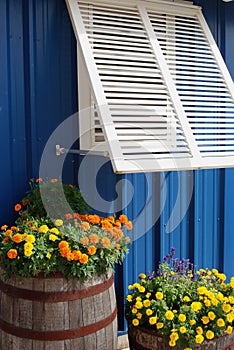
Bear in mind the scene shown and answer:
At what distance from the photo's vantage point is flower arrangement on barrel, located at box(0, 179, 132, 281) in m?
2.59

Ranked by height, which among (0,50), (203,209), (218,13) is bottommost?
(203,209)

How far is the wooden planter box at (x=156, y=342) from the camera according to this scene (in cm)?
274

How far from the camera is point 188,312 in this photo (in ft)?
9.22

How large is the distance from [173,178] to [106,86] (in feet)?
2.91

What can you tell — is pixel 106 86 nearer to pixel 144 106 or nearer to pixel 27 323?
pixel 144 106

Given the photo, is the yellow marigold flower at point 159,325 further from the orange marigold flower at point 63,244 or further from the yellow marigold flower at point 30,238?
the yellow marigold flower at point 30,238

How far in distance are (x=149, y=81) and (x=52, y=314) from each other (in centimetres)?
161

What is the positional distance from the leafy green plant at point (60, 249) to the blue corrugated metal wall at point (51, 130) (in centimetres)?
49

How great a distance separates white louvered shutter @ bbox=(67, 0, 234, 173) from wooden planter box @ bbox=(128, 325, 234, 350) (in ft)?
3.04

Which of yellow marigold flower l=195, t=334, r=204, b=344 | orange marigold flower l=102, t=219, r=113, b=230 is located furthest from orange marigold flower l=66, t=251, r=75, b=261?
yellow marigold flower l=195, t=334, r=204, b=344

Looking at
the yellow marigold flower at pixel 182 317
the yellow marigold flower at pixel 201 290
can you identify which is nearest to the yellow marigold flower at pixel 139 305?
the yellow marigold flower at pixel 182 317

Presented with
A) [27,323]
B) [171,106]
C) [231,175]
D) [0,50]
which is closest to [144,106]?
[171,106]

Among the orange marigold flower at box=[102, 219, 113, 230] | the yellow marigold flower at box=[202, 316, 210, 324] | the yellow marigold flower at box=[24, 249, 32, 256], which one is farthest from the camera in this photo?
the orange marigold flower at box=[102, 219, 113, 230]

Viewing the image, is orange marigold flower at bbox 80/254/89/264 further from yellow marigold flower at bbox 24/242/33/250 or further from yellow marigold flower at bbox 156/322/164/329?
yellow marigold flower at bbox 156/322/164/329
